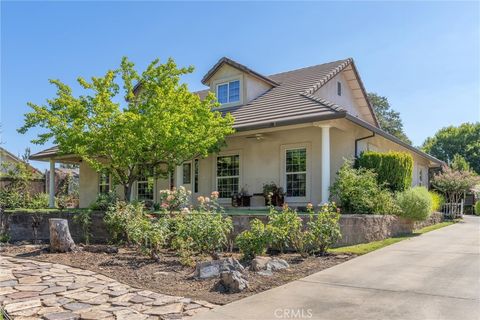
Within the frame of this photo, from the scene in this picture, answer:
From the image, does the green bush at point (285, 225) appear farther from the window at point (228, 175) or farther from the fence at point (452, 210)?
the fence at point (452, 210)

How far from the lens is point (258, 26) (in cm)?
1305

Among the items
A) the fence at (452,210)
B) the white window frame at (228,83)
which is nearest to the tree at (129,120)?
the white window frame at (228,83)

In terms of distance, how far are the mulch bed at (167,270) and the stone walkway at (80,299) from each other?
11.0 inches

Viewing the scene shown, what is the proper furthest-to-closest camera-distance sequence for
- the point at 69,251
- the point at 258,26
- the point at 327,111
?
the point at 258,26, the point at 327,111, the point at 69,251

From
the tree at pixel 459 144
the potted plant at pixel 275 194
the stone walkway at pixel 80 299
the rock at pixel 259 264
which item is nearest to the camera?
the stone walkway at pixel 80 299

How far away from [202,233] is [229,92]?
991 cm

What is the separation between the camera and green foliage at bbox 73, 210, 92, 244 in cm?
1152

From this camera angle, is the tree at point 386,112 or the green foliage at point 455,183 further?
the tree at point 386,112

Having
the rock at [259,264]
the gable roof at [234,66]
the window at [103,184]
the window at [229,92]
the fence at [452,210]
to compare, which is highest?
the gable roof at [234,66]

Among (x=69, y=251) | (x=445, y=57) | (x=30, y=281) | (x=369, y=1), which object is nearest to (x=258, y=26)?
(x=369, y=1)

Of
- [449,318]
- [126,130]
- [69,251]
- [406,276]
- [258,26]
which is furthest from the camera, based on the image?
[258,26]

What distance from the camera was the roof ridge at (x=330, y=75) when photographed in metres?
15.1

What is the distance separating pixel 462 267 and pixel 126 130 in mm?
8871

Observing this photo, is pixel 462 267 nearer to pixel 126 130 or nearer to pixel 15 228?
pixel 126 130
